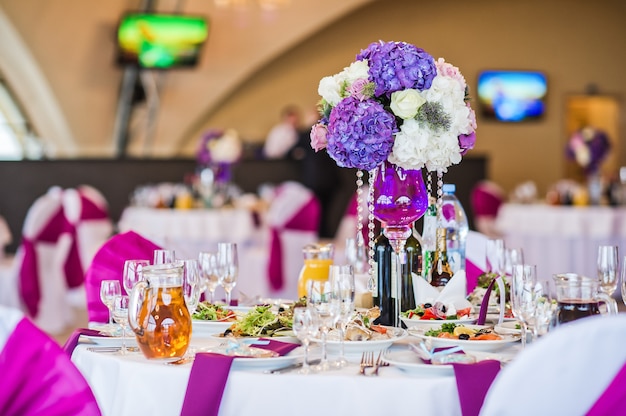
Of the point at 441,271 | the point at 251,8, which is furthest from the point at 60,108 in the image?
the point at 441,271

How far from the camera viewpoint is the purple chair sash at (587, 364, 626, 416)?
60.1 inches

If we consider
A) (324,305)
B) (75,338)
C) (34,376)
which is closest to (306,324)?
(324,305)

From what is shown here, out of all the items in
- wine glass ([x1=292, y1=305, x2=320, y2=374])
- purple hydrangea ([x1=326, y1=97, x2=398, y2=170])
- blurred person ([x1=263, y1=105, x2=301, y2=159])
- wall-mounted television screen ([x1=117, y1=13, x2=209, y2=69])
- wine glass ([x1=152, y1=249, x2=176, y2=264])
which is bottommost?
wine glass ([x1=292, y1=305, x2=320, y2=374])

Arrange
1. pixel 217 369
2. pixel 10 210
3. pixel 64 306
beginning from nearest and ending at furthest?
1. pixel 217 369
2. pixel 64 306
3. pixel 10 210

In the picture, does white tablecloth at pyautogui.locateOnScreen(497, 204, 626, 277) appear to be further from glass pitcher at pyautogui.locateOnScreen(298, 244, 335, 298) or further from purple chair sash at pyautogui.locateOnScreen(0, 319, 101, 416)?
purple chair sash at pyautogui.locateOnScreen(0, 319, 101, 416)

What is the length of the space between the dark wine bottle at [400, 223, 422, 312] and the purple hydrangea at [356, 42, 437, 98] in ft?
1.37

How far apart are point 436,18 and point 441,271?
11552 millimetres

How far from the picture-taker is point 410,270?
2.37 m

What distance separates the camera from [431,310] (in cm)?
231

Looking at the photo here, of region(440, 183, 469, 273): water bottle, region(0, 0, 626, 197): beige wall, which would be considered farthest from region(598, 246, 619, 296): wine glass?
region(0, 0, 626, 197): beige wall

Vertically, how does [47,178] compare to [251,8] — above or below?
below

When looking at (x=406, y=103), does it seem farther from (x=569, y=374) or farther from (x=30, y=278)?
(x=30, y=278)

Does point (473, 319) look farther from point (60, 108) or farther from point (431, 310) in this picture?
point (60, 108)

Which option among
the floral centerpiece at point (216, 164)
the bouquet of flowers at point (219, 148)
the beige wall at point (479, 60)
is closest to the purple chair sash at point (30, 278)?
the floral centerpiece at point (216, 164)
